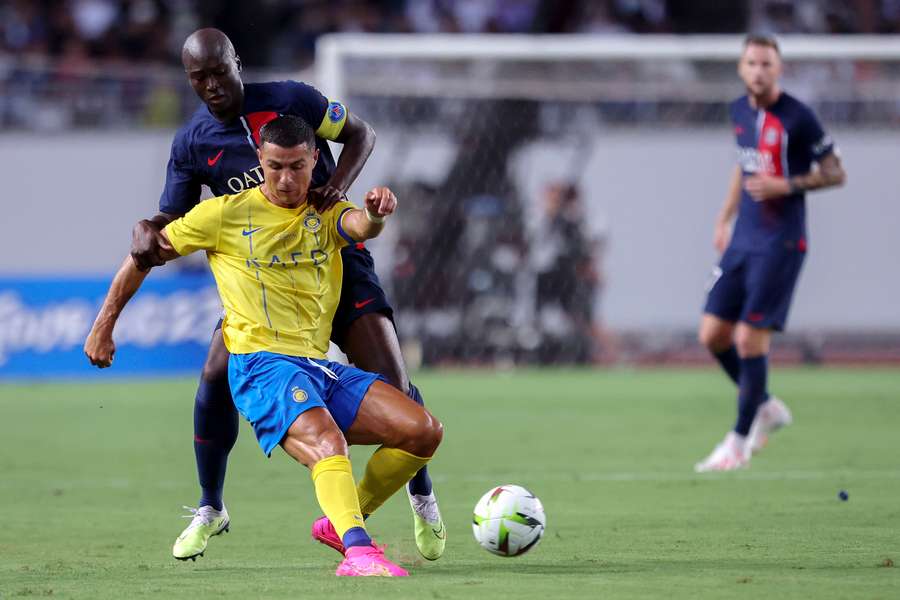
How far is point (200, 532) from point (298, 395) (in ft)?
3.01

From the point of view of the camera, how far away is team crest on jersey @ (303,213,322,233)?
577 centimetres

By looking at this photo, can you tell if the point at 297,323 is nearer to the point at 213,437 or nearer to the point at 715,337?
the point at 213,437

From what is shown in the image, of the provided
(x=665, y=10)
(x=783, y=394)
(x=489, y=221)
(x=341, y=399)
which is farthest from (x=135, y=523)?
(x=665, y=10)

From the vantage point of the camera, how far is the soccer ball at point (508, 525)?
5453mm

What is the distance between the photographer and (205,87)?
593 centimetres

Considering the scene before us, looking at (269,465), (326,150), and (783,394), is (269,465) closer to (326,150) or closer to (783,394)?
(326,150)

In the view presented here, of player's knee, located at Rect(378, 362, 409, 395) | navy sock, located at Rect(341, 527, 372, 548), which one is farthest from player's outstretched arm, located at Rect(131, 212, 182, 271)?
navy sock, located at Rect(341, 527, 372, 548)

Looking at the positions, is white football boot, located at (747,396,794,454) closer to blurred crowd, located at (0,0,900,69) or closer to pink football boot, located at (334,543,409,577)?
pink football boot, located at (334,543,409,577)

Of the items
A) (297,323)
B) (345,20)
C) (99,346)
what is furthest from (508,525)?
(345,20)

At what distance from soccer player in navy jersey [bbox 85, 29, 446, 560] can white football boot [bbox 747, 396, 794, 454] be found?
3.39m

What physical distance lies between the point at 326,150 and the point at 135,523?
193 cm

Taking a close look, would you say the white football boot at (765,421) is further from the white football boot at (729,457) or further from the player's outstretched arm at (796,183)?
the player's outstretched arm at (796,183)

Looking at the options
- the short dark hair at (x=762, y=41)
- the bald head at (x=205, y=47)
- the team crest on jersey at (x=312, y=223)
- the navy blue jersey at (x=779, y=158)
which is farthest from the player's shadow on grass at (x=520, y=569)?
the short dark hair at (x=762, y=41)

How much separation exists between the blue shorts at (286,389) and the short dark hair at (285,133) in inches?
29.6
